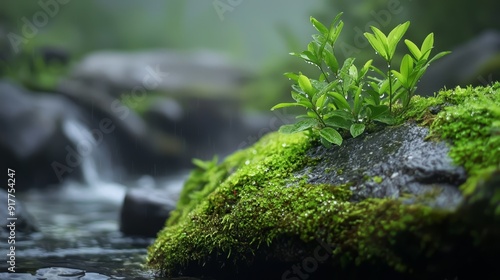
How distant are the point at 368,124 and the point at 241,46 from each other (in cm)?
A: 1981

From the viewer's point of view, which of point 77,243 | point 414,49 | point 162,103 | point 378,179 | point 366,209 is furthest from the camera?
point 162,103

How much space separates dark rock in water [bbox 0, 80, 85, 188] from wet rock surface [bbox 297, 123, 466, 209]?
7530 millimetres

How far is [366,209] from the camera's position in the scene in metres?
2.53

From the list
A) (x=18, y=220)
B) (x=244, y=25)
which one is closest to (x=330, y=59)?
(x=18, y=220)

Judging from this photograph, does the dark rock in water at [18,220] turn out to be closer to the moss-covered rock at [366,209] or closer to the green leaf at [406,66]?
the moss-covered rock at [366,209]

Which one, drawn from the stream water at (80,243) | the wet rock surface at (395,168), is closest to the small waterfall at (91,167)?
the stream water at (80,243)

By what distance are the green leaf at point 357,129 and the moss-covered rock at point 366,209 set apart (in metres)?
0.09

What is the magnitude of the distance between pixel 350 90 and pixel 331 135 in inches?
14.3

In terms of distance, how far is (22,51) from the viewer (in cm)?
1426

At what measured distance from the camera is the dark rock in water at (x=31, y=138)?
907 cm

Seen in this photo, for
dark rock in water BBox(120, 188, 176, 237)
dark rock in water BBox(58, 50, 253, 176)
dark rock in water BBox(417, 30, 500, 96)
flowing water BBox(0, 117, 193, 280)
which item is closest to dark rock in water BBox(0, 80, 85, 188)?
flowing water BBox(0, 117, 193, 280)

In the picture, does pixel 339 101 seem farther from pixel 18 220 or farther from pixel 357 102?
pixel 18 220

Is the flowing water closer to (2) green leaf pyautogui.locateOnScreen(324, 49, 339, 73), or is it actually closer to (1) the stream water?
(1) the stream water

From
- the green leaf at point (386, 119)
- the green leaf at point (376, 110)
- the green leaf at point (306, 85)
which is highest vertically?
→ the green leaf at point (306, 85)
